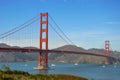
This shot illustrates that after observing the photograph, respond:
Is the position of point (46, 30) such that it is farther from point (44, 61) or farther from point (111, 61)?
point (111, 61)

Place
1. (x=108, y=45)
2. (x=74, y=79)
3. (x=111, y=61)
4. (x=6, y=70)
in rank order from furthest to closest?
(x=108, y=45), (x=111, y=61), (x=6, y=70), (x=74, y=79)

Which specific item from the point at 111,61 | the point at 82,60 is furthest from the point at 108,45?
the point at 82,60

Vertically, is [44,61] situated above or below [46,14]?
below

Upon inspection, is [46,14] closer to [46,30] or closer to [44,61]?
[46,30]

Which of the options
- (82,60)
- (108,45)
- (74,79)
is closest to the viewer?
(74,79)

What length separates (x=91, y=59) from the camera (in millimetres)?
199750

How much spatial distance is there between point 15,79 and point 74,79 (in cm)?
635

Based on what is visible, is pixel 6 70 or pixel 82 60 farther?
pixel 82 60

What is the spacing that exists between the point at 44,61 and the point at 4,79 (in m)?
45.9

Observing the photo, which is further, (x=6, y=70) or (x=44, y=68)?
(x=44, y=68)

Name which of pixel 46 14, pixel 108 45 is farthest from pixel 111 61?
pixel 46 14

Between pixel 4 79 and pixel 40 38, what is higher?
pixel 40 38

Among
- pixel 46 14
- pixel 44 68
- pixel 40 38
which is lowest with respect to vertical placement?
pixel 44 68

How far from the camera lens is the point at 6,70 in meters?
25.6
